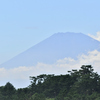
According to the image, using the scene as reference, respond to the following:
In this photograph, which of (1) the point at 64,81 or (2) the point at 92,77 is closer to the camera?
(2) the point at 92,77

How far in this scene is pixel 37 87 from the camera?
46.8 meters

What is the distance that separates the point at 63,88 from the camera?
143 feet

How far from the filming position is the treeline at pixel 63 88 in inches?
1564

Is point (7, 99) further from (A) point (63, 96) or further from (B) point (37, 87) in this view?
(A) point (63, 96)

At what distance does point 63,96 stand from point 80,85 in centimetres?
259

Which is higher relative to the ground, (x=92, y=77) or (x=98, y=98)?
(x=92, y=77)

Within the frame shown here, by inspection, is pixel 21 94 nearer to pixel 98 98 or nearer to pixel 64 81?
pixel 64 81

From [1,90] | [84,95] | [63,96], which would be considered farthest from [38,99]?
[1,90]

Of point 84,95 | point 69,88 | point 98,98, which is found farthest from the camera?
point 69,88

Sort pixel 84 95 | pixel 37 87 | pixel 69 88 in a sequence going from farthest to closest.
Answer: pixel 37 87
pixel 69 88
pixel 84 95

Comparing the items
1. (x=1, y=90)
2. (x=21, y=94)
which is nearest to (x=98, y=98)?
(x=21, y=94)

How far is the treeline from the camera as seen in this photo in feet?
130

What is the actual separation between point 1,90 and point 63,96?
1271 centimetres

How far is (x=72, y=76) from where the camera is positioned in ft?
147
